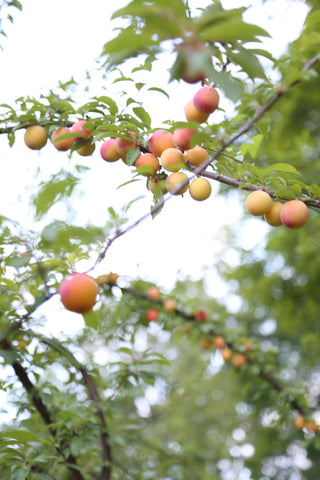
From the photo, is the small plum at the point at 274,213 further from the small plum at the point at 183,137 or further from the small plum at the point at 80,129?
the small plum at the point at 80,129

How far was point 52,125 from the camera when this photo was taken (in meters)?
1.03

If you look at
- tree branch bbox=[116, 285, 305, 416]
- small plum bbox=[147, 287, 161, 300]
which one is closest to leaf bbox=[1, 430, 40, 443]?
tree branch bbox=[116, 285, 305, 416]

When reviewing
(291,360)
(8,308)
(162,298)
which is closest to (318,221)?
(162,298)

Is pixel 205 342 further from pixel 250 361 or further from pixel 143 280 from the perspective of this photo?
pixel 143 280

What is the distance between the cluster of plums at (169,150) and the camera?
2.59 ft

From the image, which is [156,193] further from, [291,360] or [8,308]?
[291,360]

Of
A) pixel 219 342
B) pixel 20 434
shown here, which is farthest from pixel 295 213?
pixel 219 342

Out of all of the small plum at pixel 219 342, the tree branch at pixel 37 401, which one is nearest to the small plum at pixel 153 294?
the small plum at pixel 219 342

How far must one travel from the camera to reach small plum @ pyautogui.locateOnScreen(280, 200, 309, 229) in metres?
0.84

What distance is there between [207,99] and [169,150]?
0.13 m

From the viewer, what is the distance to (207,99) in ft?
2.55

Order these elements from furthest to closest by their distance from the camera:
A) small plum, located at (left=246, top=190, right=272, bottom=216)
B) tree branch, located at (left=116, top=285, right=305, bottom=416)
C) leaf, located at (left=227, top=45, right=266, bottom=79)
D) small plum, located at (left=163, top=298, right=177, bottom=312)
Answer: small plum, located at (left=163, top=298, right=177, bottom=312) → tree branch, located at (left=116, top=285, right=305, bottom=416) → small plum, located at (left=246, top=190, right=272, bottom=216) → leaf, located at (left=227, top=45, right=266, bottom=79)

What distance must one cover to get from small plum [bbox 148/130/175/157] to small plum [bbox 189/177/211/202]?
0.10m

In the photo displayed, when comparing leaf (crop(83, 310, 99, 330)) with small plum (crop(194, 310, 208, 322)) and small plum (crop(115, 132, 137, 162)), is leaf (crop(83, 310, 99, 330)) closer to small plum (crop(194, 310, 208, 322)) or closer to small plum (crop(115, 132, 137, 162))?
small plum (crop(115, 132, 137, 162))
